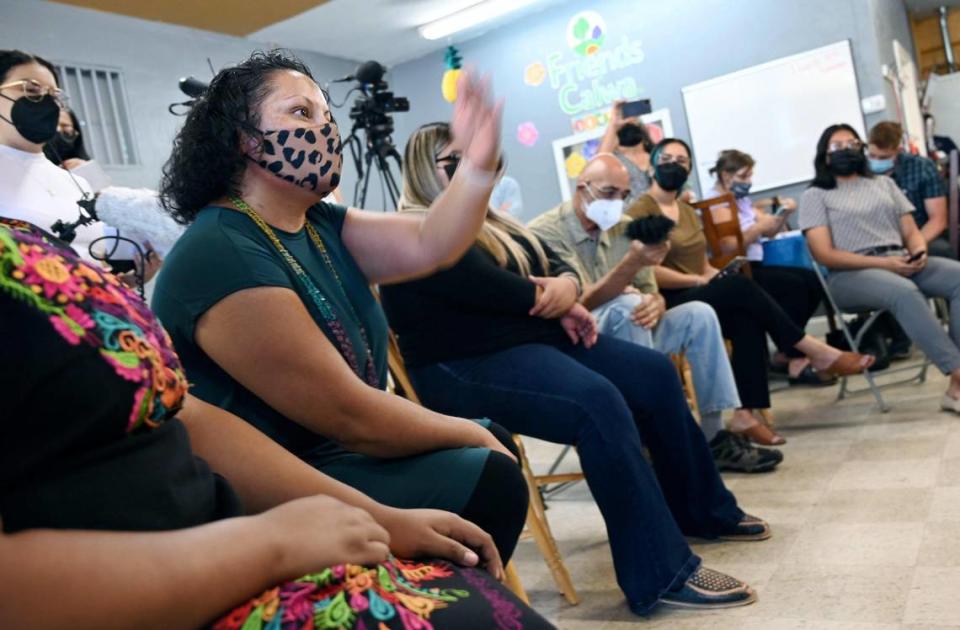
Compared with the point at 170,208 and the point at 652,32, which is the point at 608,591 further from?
the point at 652,32

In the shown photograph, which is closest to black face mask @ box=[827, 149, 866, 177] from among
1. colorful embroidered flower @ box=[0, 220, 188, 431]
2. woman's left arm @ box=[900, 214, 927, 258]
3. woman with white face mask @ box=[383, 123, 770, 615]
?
woman's left arm @ box=[900, 214, 927, 258]

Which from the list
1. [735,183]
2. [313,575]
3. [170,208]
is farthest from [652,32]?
[313,575]

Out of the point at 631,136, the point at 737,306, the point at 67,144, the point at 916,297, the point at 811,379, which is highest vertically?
the point at 67,144

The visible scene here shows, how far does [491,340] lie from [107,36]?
4718mm

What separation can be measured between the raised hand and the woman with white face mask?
0.61 meters

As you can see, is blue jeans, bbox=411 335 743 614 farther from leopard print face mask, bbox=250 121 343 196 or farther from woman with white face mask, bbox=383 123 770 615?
leopard print face mask, bbox=250 121 343 196

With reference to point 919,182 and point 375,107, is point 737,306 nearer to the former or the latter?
point 375,107

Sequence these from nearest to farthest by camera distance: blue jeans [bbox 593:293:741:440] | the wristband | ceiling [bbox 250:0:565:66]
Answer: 1. the wristband
2. blue jeans [bbox 593:293:741:440]
3. ceiling [bbox 250:0:565:66]

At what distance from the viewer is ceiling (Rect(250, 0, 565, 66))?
6.65 metres

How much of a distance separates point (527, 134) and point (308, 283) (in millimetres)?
6512

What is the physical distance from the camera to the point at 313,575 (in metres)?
0.77

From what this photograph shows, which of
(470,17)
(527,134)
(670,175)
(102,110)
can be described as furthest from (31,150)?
(527,134)

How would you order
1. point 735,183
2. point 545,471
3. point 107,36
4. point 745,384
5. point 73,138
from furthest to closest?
point 107,36
point 735,183
point 545,471
point 745,384
point 73,138

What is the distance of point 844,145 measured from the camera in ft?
12.8
